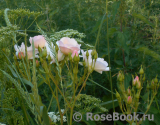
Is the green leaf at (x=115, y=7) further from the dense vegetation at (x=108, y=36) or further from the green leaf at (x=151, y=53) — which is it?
the green leaf at (x=151, y=53)

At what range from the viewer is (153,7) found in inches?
105

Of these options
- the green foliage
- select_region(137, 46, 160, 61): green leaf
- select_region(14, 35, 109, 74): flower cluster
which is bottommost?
the green foliage

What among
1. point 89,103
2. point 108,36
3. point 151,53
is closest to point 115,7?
point 108,36

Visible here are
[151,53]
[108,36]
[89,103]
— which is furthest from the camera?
[151,53]

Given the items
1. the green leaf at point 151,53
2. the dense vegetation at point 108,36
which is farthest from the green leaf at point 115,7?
the green leaf at point 151,53

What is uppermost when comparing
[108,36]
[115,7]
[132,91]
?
[115,7]

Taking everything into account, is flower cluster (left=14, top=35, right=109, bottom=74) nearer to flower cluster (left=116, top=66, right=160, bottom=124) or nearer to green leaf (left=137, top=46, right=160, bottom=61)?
flower cluster (left=116, top=66, right=160, bottom=124)

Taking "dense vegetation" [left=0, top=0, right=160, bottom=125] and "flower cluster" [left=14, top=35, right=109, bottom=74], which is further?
"dense vegetation" [left=0, top=0, right=160, bottom=125]

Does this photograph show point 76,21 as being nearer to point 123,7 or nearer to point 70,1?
point 70,1

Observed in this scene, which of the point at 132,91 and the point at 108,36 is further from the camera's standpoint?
the point at 108,36

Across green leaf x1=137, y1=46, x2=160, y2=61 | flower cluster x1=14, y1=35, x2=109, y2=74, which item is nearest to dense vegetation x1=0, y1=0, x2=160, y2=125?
green leaf x1=137, y1=46, x2=160, y2=61

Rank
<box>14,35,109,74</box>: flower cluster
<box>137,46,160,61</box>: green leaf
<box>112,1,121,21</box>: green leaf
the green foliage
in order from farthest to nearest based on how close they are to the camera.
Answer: <box>112,1,121,21</box>: green leaf < <box>137,46,160,61</box>: green leaf < the green foliage < <box>14,35,109,74</box>: flower cluster

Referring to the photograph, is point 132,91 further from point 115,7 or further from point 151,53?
point 115,7

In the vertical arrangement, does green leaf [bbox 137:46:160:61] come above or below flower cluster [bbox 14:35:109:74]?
below
